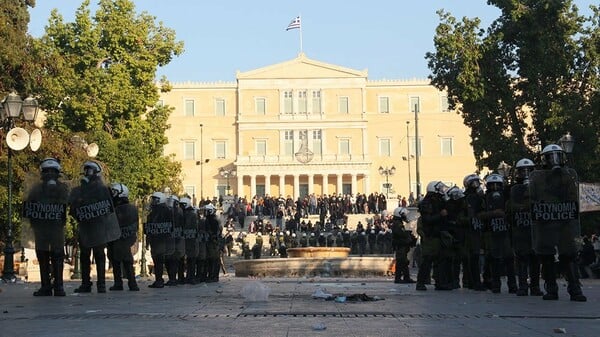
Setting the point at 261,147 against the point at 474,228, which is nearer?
the point at 474,228

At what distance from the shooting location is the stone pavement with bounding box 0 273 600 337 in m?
8.52

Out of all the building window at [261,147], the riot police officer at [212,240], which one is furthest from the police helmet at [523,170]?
the building window at [261,147]

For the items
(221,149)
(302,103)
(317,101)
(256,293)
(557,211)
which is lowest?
(256,293)

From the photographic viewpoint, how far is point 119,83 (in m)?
48.8

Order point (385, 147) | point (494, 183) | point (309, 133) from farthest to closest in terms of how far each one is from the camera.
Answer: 1. point (309, 133)
2. point (385, 147)
3. point (494, 183)

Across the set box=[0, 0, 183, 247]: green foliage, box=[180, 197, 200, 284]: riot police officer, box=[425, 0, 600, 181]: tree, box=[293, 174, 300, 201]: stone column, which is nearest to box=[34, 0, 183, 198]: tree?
box=[0, 0, 183, 247]: green foliage

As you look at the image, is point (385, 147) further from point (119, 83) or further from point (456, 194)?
point (456, 194)

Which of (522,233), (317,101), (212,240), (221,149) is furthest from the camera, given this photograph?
(317,101)

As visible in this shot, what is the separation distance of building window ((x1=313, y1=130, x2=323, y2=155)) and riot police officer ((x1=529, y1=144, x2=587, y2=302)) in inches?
3611

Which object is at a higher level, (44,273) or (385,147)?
(385,147)

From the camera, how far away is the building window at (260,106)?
349ft

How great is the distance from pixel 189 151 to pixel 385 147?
19343 millimetres

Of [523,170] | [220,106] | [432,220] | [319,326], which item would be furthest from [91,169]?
[220,106]

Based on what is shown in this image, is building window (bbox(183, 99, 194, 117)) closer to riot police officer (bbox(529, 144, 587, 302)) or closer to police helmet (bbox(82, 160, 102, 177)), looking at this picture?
police helmet (bbox(82, 160, 102, 177))
